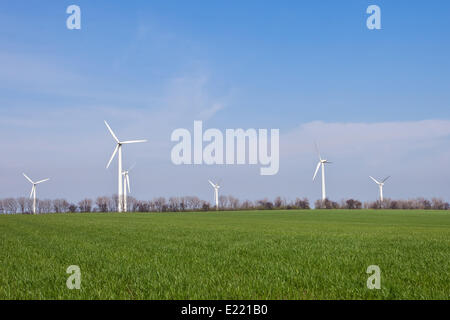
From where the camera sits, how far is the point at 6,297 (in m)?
8.23

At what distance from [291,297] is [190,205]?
128m

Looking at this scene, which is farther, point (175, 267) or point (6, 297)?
point (175, 267)

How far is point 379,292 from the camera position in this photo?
830 centimetres
